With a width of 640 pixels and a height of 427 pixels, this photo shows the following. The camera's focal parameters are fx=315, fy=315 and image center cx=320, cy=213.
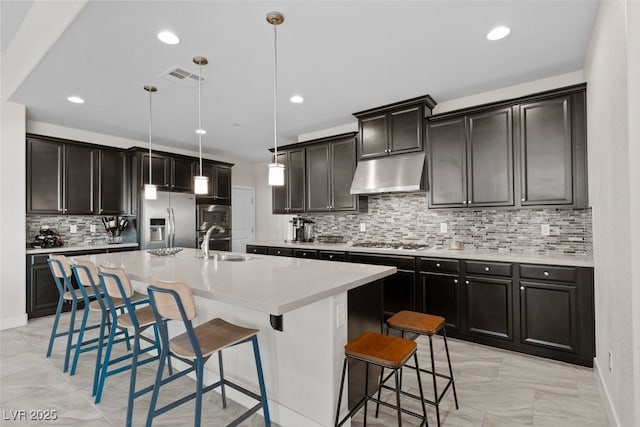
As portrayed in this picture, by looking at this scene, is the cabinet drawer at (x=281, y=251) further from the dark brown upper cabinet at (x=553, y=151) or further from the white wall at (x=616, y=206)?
the white wall at (x=616, y=206)

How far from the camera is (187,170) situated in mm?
5785

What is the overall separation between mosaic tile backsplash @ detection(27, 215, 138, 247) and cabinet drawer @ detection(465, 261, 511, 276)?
191 inches

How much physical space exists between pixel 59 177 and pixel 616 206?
5.96m

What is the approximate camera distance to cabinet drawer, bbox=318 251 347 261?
4.01m

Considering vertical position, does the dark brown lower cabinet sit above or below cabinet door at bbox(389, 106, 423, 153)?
below

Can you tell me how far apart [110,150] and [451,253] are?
17.1 ft

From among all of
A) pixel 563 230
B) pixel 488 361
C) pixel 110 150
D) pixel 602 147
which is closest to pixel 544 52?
pixel 602 147

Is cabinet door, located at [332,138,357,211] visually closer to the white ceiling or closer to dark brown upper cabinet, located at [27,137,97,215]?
the white ceiling

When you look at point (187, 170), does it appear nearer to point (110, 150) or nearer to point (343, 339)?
point (110, 150)

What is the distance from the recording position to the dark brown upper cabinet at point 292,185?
501cm

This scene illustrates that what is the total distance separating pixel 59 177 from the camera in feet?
14.5

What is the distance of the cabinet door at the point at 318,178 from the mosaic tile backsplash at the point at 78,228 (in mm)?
2911

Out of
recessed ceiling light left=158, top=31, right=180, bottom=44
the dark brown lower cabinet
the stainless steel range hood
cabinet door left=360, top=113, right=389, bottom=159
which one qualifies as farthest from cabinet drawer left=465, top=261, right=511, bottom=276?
recessed ceiling light left=158, top=31, right=180, bottom=44

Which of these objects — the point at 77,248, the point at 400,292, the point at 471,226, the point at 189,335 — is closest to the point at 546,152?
the point at 471,226
